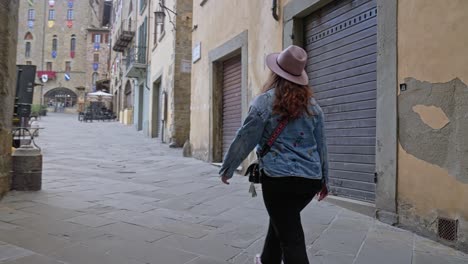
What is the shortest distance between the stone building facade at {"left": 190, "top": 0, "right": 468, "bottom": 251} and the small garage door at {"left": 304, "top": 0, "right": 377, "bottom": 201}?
0.04 feet

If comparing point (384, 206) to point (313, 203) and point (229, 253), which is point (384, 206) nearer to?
point (313, 203)

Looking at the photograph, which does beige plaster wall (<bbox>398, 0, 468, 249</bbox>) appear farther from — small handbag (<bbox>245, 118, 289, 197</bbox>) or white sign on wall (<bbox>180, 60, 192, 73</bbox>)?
white sign on wall (<bbox>180, 60, 192, 73</bbox>)

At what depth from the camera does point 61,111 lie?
56.5 meters

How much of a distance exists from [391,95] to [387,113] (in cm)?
19

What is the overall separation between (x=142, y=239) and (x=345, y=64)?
131 inches

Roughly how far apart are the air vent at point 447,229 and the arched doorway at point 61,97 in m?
60.8

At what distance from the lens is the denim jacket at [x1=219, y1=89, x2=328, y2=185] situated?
90.4 inches

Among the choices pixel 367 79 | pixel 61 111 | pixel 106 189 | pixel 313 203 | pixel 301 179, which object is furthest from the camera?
pixel 61 111

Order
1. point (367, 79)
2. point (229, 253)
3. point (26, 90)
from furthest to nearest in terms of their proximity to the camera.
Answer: point (26, 90) < point (367, 79) < point (229, 253)

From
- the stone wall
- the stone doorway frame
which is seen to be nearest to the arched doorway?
the stone wall

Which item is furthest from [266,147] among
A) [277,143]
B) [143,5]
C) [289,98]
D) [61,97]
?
[61,97]

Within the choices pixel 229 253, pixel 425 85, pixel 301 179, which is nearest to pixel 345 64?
pixel 425 85

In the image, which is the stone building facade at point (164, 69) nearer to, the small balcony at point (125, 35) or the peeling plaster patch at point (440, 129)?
the small balcony at point (125, 35)

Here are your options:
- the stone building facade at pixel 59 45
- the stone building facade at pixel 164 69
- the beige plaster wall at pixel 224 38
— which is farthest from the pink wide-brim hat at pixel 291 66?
the stone building facade at pixel 59 45
